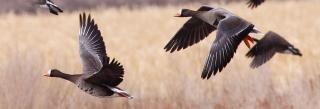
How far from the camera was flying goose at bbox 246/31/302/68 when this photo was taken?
4.89 meters

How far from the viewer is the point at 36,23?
21.0m

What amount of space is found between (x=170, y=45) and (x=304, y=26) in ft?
38.9

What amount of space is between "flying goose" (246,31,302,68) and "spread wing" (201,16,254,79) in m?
0.61

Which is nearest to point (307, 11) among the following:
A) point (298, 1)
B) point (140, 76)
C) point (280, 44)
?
point (298, 1)

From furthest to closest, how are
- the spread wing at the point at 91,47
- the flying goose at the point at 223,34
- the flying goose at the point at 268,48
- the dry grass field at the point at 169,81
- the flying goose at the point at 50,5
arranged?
1. the dry grass field at the point at 169,81
2. the flying goose at the point at 268,48
3. the spread wing at the point at 91,47
4. the flying goose at the point at 223,34
5. the flying goose at the point at 50,5

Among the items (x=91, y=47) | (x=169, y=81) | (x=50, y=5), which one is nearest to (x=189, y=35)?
(x=91, y=47)

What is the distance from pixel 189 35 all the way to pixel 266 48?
467 mm

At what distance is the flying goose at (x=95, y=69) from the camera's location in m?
4.30

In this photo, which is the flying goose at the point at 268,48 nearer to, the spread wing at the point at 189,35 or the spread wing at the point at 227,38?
the spread wing at the point at 189,35

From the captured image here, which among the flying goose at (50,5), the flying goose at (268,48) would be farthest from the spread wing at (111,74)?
the flying goose at (268,48)

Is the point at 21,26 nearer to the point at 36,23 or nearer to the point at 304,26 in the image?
the point at 36,23

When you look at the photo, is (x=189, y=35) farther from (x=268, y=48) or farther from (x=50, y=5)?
(x=50, y=5)

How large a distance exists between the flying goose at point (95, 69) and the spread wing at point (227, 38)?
0.48 m

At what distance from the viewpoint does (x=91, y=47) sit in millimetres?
4738
